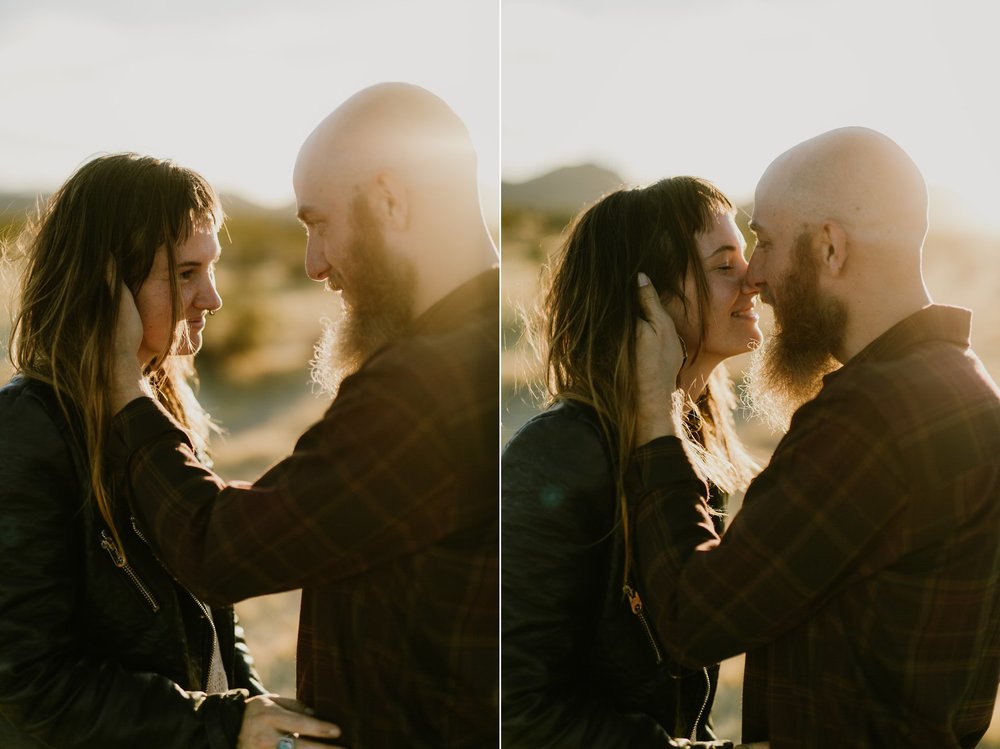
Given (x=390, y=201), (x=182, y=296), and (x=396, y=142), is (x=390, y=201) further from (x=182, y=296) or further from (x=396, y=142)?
(x=182, y=296)

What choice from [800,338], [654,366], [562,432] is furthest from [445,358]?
[800,338]

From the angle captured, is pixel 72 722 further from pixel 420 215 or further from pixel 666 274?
pixel 666 274

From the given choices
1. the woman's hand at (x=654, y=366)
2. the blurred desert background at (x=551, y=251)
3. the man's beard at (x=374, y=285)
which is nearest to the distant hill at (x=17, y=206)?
the man's beard at (x=374, y=285)

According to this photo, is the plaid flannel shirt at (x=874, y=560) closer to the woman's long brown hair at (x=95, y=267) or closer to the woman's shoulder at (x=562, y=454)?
the woman's shoulder at (x=562, y=454)

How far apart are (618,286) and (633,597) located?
67 centimetres

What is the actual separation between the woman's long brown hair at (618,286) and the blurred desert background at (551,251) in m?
0.07

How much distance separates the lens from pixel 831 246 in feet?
6.06

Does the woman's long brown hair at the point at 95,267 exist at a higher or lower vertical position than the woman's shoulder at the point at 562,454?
higher

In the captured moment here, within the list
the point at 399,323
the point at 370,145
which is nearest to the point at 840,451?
the point at 399,323

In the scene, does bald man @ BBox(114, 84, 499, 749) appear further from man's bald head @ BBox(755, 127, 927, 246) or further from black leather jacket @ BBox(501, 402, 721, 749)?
man's bald head @ BBox(755, 127, 927, 246)

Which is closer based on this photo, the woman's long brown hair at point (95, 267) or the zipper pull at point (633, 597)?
the woman's long brown hair at point (95, 267)

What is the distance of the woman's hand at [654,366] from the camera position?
187 centimetres

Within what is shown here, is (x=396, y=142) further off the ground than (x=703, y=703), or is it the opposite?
(x=396, y=142)

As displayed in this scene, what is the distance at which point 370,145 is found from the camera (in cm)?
191
